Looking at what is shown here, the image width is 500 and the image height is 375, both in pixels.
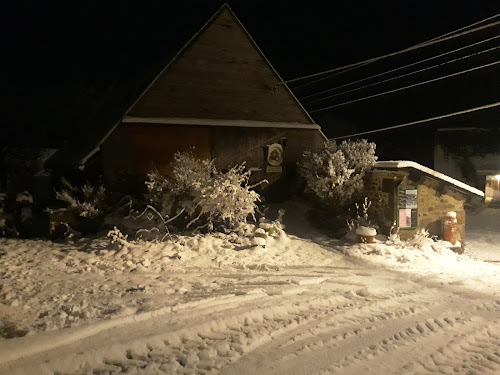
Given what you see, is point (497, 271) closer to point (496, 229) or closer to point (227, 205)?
point (227, 205)

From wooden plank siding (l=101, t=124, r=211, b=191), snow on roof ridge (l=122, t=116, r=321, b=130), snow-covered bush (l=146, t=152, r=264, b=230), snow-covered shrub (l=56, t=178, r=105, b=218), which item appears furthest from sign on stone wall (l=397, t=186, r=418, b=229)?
snow-covered shrub (l=56, t=178, r=105, b=218)

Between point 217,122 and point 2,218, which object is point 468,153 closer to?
point 217,122

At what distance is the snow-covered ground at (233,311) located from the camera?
4.34 metres

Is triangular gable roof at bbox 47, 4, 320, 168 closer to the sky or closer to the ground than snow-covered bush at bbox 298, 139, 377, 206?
closer to the sky

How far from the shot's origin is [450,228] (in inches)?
483

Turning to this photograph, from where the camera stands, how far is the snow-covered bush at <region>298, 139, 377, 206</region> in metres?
12.8

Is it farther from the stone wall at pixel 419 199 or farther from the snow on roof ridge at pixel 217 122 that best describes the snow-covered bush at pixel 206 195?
the stone wall at pixel 419 199

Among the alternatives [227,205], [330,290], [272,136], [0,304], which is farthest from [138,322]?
[272,136]

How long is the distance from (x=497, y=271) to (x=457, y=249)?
2.84 m

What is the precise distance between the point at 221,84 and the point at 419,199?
766 cm

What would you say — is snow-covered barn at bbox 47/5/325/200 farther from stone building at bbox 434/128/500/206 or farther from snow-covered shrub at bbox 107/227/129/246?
stone building at bbox 434/128/500/206

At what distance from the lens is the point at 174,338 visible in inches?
187

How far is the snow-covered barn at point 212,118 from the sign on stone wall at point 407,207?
15.5ft

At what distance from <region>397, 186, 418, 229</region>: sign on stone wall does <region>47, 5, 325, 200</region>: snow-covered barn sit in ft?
15.5
